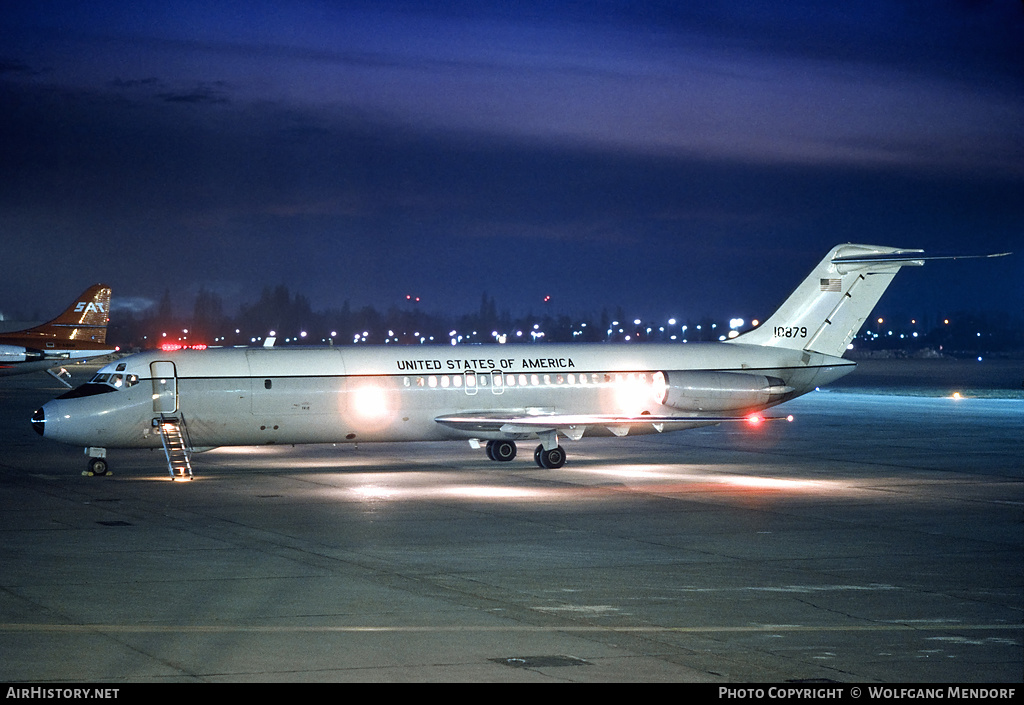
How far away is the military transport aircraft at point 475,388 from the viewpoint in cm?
3052

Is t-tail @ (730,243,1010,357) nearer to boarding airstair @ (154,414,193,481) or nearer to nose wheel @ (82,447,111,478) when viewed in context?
boarding airstair @ (154,414,193,481)

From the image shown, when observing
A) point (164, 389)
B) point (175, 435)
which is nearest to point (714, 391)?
point (175, 435)

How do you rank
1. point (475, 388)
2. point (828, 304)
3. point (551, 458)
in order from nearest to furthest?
1. point (551, 458)
2. point (475, 388)
3. point (828, 304)

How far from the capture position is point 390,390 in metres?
32.2

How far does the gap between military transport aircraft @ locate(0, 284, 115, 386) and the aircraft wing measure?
52.6m

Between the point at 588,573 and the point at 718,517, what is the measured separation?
20.4 feet

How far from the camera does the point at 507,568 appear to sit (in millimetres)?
17828

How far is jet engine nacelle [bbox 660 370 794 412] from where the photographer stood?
34344 mm

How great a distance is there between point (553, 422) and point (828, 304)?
372 inches

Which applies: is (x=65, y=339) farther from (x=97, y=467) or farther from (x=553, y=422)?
(x=553, y=422)

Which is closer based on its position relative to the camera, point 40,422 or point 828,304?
point 40,422

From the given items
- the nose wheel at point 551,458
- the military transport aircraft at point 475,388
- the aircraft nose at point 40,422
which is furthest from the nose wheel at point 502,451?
the aircraft nose at point 40,422

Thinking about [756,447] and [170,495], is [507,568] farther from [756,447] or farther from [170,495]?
[756,447]

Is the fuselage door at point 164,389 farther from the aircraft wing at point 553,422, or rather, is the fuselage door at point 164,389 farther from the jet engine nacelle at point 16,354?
the jet engine nacelle at point 16,354
